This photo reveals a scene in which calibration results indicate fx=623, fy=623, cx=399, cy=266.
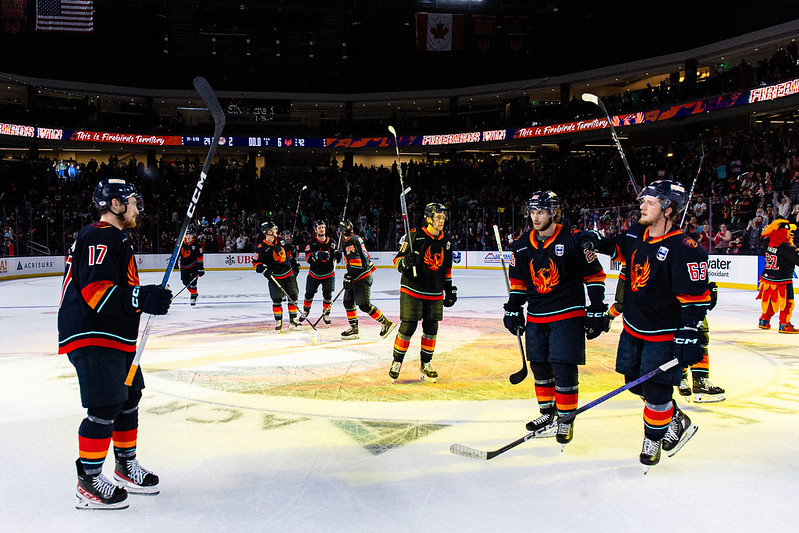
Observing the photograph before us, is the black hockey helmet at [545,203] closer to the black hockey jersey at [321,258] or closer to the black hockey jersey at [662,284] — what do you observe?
the black hockey jersey at [662,284]

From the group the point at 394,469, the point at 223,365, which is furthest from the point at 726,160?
the point at 394,469

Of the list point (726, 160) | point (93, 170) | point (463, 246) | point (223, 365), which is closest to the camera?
point (223, 365)

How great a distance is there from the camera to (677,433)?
4207mm

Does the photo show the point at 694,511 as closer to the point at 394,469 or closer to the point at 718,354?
the point at 394,469

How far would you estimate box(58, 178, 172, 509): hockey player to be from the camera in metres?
3.25

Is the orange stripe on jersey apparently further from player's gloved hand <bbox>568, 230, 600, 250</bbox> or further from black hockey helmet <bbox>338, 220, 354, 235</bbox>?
black hockey helmet <bbox>338, 220, 354, 235</bbox>

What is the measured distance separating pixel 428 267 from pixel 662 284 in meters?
2.74

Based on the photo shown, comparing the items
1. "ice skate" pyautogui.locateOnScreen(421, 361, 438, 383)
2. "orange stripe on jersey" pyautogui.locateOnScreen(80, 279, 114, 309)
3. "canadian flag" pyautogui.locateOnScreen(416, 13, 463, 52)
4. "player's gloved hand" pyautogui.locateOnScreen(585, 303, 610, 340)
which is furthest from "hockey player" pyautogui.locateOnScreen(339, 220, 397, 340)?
"canadian flag" pyautogui.locateOnScreen(416, 13, 463, 52)

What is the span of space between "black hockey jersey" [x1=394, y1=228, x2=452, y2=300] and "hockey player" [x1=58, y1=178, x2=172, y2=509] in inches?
124

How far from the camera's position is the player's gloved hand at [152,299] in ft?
10.8

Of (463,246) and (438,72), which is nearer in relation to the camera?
(463,246)

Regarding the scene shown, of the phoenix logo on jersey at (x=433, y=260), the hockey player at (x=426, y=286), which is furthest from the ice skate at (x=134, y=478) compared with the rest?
the phoenix logo on jersey at (x=433, y=260)

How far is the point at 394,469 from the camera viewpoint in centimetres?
382

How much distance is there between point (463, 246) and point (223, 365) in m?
18.5
